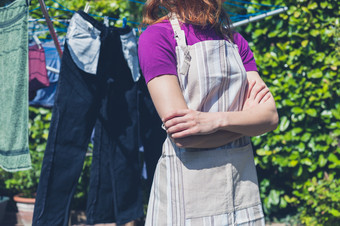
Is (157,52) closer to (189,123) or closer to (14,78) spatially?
(189,123)

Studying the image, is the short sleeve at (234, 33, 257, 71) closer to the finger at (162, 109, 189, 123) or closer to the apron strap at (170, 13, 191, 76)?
the apron strap at (170, 13, 191, 76)

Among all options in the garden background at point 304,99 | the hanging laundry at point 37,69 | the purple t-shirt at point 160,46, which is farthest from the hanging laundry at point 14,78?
the purple t-shirt at point 160,46

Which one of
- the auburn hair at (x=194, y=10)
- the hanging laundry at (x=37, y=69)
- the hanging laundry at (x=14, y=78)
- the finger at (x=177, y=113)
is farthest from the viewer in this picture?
the hanging laundry at (x=37, y=69)

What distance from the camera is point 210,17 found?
1.17 m

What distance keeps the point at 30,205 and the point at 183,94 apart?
3.12 m

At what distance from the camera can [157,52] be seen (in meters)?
1.06

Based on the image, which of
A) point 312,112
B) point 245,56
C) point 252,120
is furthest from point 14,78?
point 312,112

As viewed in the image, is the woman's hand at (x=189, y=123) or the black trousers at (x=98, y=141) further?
the black trousers at (x=98, y=141)

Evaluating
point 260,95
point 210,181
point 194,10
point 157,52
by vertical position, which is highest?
point 194,10

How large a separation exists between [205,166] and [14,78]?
1556 millimetres

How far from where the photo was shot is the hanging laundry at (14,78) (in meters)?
2.20

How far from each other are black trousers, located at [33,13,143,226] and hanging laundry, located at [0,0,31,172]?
0.69 feet

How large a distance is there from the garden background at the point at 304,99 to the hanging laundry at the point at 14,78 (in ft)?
3.61

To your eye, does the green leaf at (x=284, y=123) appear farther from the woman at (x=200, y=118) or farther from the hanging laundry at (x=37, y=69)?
the woman at (x=200, y=118)
